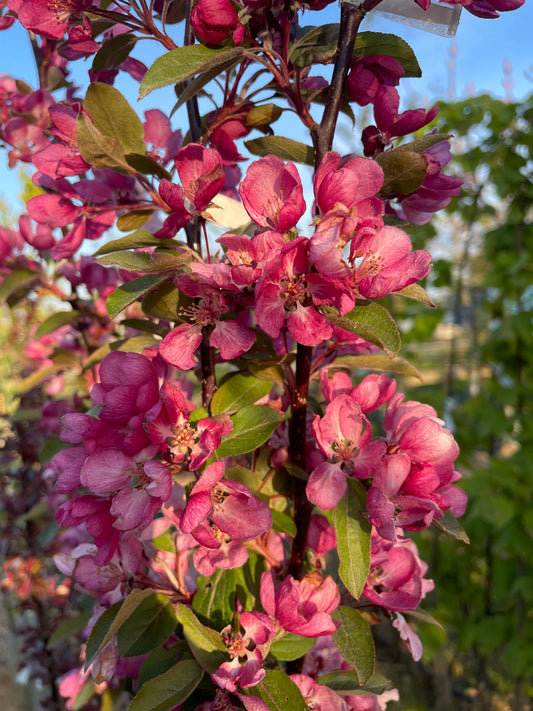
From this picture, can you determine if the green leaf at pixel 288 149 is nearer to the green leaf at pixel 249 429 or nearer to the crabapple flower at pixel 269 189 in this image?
the crabapple flower at pixel 269 189

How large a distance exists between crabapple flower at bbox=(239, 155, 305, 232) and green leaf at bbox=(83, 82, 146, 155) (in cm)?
20

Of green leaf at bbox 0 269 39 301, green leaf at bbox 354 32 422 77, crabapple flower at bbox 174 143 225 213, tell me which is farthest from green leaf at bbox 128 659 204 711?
green leaf at bbox 0 269 39 301

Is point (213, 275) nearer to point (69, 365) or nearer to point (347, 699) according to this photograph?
point (347, 699)

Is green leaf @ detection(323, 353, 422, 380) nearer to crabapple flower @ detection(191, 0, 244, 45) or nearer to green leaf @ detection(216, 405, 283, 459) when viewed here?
green leaf @ detection(216, 405, 283, 459)

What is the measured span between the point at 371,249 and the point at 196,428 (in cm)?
28

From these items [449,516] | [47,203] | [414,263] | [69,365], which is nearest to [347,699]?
[449,516]

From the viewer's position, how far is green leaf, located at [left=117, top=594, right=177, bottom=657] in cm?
64

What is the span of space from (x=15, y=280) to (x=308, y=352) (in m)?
0.87

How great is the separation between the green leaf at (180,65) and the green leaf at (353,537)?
46 centimetres

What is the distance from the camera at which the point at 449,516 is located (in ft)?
2.10

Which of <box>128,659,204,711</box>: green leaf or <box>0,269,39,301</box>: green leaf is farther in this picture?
<box>0,269,39,301</box>: green leaf

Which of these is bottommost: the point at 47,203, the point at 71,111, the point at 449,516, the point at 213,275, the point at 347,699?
the point at 347,699

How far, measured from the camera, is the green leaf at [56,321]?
1.15 metres

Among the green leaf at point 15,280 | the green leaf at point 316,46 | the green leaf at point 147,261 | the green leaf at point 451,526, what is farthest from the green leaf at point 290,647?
the green leaf at point 15,280
